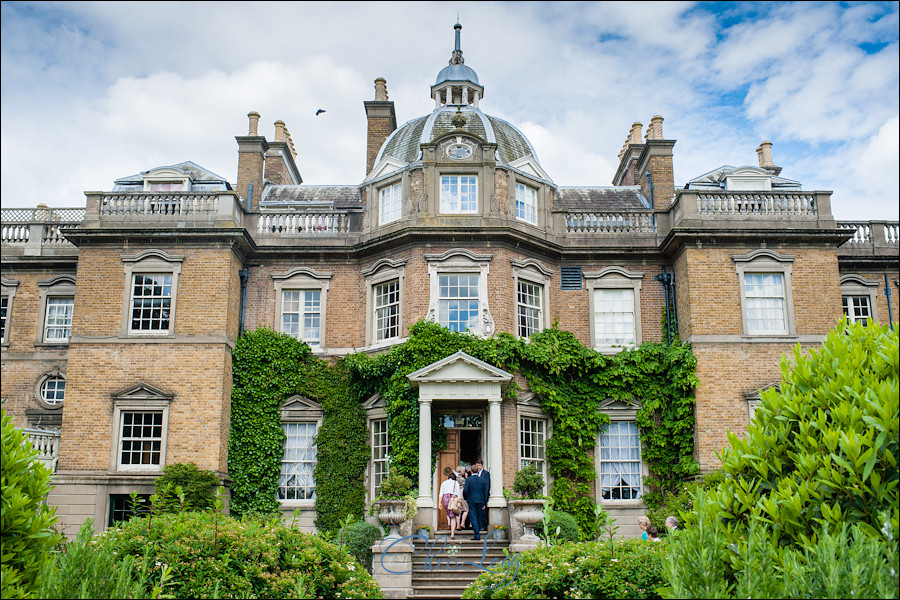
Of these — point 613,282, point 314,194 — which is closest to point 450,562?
point 613,282

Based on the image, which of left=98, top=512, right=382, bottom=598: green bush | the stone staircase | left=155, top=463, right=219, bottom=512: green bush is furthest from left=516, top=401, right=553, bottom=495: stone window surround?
left=98, top=512, right=382, bottom=598: green bush

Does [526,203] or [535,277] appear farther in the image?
[526,203]

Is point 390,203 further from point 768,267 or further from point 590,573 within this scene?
point 590,573

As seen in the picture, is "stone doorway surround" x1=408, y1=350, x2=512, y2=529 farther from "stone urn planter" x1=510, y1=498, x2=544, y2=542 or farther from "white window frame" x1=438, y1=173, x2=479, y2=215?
"white window frame" x1=438, y1=173, x2=479, y2=215

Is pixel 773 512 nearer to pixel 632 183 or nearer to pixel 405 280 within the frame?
pixel 405 280

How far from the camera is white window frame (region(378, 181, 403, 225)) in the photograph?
2184cm

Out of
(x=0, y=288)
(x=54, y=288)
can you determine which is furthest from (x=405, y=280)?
(x=0, y=288)

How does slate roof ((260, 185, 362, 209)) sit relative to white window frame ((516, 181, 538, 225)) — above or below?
above

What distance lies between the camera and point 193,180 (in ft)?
80.4

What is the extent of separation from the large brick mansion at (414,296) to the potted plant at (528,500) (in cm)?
66

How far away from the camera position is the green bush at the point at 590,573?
9062 millimetres

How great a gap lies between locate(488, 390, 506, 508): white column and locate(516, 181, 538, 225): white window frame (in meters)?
5.47

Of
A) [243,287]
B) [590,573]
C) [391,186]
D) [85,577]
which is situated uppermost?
[391,186]

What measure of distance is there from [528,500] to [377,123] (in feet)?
46.9
